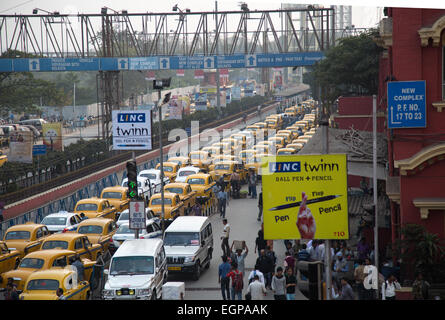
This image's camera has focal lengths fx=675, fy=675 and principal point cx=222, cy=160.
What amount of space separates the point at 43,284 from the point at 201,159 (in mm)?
23185

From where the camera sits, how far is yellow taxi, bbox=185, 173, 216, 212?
98.5 feet

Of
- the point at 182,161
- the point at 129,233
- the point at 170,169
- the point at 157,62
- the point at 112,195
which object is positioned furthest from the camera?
the point at 157,62

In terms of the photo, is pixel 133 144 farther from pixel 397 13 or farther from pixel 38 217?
pixel 397 13

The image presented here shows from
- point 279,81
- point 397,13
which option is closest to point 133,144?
point 397,13

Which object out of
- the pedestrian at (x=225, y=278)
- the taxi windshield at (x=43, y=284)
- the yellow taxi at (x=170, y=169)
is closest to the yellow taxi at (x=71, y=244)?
the taxi windshield at (x=43, y=284)

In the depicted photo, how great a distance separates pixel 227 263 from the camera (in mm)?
16453

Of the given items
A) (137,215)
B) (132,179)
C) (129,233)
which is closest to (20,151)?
(129,233)

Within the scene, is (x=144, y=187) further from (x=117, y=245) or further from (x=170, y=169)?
(x=117, y=245)

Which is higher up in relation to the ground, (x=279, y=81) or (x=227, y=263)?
(x=279, y=81)

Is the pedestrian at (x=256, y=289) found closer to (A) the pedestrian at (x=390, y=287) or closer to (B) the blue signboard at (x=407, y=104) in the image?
(A) the pedestrian at (x=390, y=287)

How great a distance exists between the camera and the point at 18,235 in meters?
21.4

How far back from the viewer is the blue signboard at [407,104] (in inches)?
591
